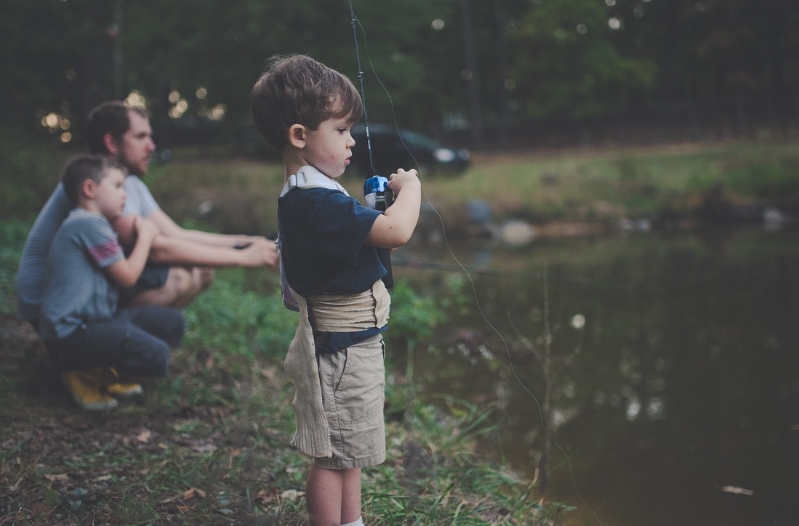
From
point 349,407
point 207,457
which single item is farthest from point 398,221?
point 207,457

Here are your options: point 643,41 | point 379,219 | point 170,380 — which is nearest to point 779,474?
point 379,219

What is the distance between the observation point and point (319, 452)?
180 centimetres

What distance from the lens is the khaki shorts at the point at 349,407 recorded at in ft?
5.98

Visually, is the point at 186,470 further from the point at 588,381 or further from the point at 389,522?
the point at 588,381

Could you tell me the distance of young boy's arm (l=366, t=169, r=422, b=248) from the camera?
1724 mm

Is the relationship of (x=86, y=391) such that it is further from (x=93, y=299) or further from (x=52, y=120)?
(x=52, y=120)

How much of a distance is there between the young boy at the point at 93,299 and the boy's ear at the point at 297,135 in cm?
139

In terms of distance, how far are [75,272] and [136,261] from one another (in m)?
0.23

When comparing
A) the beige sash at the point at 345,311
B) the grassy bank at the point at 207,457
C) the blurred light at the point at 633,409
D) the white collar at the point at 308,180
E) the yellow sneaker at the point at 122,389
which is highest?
the white collar at the point at 308,180

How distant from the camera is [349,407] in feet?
5.98

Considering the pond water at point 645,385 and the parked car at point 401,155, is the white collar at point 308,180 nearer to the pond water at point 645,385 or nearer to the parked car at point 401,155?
the pond water at point 645,385

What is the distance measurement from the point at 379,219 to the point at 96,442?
1.57 m

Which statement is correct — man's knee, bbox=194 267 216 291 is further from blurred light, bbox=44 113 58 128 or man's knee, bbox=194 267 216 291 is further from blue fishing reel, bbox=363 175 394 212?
blurred light, bbox=44 113 58 128

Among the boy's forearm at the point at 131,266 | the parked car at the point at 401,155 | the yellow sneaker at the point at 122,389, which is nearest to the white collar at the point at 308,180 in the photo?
the boy's forearm at the point at 131,266
